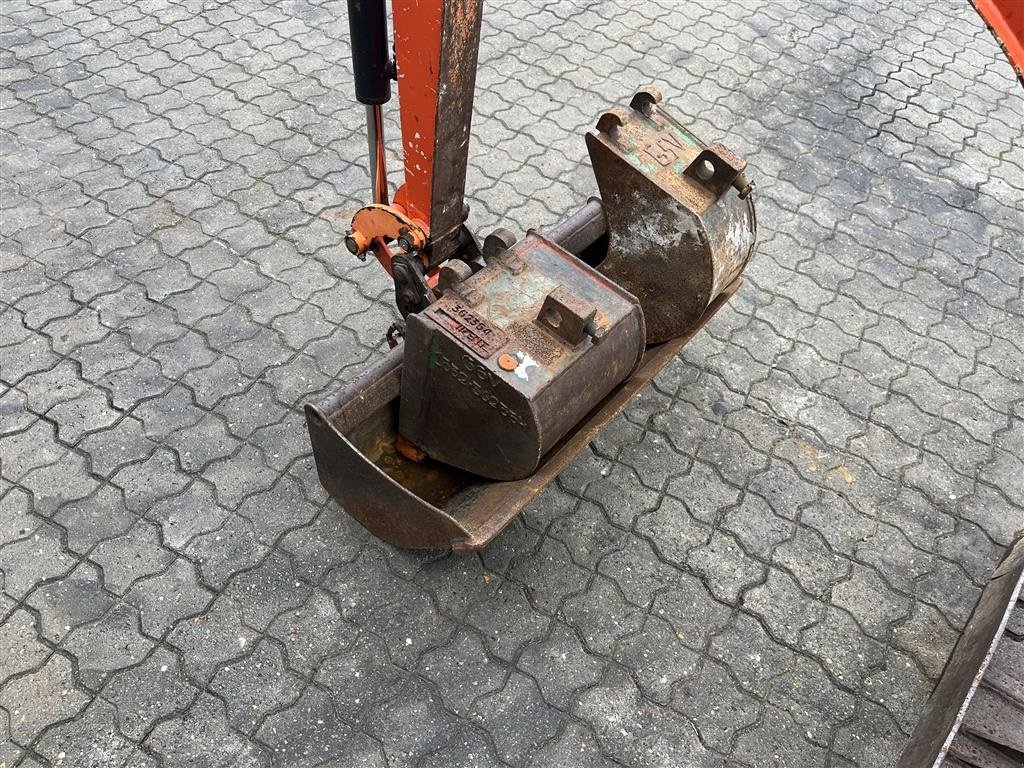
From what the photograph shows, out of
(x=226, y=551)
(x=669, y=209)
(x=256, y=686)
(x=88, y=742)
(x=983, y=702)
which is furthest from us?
(x=226, y=551)

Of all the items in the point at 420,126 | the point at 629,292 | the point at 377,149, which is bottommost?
the point at 629,292

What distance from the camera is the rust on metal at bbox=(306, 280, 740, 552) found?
2.61 meters

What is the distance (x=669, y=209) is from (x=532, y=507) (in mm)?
1376

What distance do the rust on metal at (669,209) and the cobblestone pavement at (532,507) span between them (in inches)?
34.1

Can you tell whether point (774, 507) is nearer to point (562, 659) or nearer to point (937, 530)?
point (937, 530)

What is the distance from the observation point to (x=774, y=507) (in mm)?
3602

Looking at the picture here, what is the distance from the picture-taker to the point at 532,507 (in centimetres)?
350

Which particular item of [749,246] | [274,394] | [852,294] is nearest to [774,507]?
[749,246]

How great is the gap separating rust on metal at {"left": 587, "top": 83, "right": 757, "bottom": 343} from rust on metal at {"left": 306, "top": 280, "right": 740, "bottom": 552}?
1.07 feet

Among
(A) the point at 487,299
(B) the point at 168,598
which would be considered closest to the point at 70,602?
(B) the point at 168,598

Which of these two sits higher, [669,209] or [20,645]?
[669,209]

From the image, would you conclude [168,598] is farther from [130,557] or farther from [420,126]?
[420,126]

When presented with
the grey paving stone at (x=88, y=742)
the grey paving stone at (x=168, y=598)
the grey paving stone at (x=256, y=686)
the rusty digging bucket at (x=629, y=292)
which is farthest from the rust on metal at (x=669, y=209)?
the grey paving stone at (x=88, y=742)

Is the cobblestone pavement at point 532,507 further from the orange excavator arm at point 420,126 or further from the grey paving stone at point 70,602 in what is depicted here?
the orange excavator arm at point 420,126
